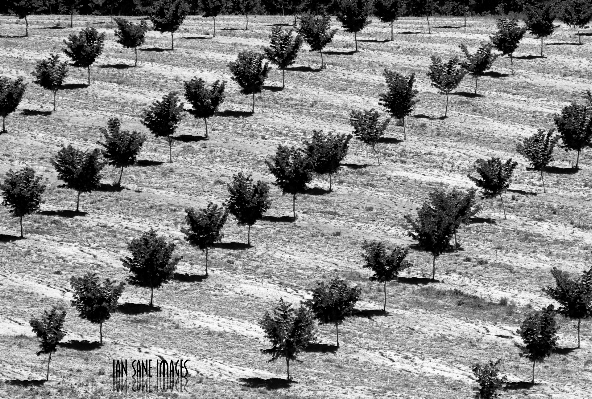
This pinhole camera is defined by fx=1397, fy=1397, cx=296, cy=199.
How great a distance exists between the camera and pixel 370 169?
377ft

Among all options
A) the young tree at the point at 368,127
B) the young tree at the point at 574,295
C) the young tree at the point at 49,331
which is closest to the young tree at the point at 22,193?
the young tree at the point at 49,331

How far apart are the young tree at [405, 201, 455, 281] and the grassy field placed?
2.16 meters

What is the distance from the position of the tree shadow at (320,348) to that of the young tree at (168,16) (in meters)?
67.8

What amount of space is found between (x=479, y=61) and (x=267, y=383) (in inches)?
2529

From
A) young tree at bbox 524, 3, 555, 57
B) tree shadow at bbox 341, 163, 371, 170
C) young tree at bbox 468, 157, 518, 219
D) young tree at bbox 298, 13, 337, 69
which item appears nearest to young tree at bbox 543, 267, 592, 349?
young tree at bbox 468, 157, 518, 219

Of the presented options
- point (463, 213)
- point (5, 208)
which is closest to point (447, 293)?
point (463, 213)

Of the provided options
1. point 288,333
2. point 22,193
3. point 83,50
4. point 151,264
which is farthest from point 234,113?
point 288,333

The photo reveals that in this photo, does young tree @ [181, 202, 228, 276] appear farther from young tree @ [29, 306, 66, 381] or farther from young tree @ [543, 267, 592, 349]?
young tree @ [543, 267, 592, 349]

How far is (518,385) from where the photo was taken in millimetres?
79125

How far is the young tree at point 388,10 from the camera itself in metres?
153

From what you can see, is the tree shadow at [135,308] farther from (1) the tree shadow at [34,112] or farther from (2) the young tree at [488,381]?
(1) the tree shadow at [34,112]

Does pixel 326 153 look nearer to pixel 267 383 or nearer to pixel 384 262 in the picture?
pixel 384 262

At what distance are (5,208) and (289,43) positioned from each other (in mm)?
40058

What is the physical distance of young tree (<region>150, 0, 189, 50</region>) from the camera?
146m
